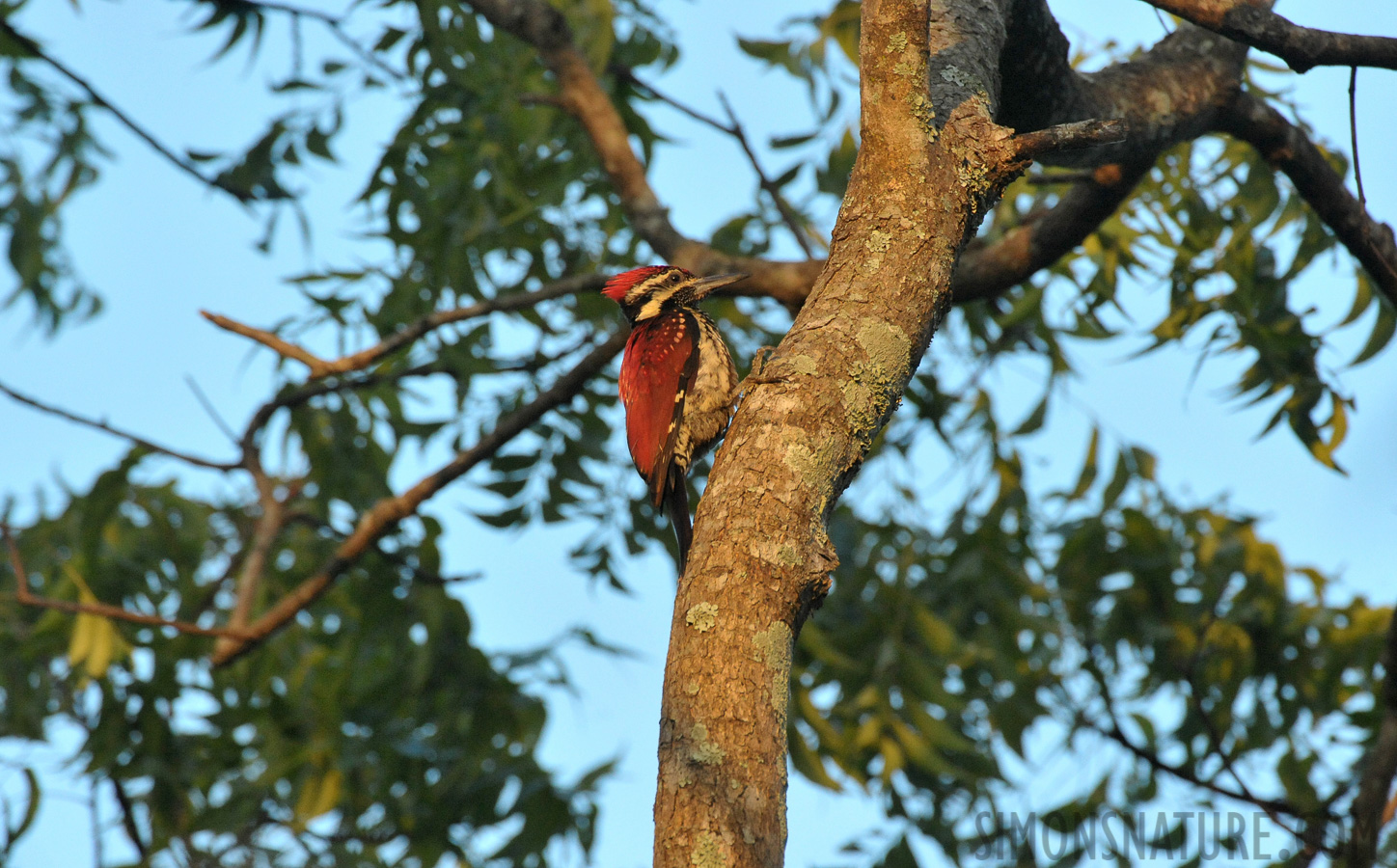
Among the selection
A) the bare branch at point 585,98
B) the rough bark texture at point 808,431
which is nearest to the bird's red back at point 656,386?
the bare branch at point 585,98

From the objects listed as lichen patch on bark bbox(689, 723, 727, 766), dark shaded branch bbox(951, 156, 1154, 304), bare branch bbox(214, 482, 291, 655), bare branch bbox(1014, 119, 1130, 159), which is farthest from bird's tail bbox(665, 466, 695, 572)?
lichen patch on bark bbox(689, 723, 727, 766)

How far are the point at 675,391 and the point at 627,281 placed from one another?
2.04 feet

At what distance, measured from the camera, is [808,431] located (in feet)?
6.21

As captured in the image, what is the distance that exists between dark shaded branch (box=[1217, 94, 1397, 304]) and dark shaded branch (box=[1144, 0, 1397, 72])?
0.74 m

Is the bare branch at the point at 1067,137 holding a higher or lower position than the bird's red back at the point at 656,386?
lower

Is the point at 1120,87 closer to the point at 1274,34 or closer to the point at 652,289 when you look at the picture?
the point at 1274,34

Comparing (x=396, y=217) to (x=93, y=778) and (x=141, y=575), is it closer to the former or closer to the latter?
(x=141, y=575)

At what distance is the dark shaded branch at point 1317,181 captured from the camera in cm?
341

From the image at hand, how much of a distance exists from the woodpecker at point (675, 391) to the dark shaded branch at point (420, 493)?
170 millimetres

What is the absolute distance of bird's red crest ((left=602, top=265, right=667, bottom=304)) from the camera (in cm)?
426

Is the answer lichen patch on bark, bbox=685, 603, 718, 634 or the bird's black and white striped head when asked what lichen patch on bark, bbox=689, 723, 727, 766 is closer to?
lichen patch on bark, bbox=685, 603, 718, 634

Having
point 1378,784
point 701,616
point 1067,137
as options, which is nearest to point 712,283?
point 1067,137

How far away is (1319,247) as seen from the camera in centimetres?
383

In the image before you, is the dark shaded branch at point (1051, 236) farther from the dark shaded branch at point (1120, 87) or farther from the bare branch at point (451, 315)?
the bare branch at point (451, 315)
